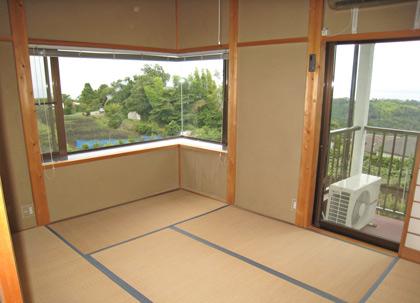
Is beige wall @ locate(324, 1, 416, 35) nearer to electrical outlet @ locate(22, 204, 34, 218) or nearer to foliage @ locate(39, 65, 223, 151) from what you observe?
foliage @ locate(39, 65, 223, 151)

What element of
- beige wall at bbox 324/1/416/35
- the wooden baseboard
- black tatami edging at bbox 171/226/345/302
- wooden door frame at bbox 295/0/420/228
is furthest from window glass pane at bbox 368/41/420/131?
black tatami edging at bbox 171/226/345/302

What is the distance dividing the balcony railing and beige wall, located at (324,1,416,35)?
1.32 meters

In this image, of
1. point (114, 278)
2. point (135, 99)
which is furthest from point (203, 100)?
point (114, 278)

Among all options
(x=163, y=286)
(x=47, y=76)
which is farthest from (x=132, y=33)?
(x=163, y=286)

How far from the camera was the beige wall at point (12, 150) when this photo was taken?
10.4 feet

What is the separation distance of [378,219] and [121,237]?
305 cm

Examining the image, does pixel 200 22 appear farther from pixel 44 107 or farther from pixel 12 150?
pixel 12 150

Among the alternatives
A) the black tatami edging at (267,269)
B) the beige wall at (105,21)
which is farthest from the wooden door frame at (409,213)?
the beige wall at (105,21)

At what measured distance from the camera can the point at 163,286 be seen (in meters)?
2.54

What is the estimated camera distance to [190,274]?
A: 106 inches

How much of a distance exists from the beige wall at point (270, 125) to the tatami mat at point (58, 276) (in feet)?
6.62

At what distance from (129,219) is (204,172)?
1274mm

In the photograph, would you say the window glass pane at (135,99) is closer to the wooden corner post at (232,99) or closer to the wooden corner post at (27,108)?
the wooden corner post at (27,108)

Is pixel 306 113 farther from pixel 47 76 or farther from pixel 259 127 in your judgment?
pixel 47 76
